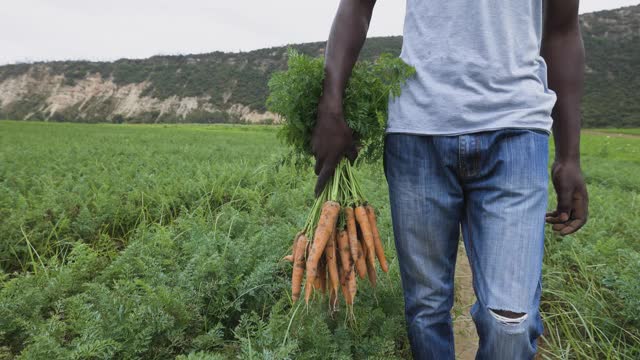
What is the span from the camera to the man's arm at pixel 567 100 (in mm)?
1469

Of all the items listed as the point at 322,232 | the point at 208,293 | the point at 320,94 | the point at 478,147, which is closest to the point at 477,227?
the point at 478,147

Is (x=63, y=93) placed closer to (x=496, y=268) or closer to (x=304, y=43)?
(x=304, y=43)

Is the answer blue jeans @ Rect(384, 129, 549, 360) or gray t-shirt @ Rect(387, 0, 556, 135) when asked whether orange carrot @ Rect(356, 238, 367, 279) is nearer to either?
blue jeans @ Rect(384, 129, 549, 360)

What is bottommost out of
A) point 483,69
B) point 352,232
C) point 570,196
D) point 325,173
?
point 352,232

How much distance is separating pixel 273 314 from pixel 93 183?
402cm

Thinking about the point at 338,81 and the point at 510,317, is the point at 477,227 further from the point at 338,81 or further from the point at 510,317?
the point at 338,81

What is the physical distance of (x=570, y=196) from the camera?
1493 mm

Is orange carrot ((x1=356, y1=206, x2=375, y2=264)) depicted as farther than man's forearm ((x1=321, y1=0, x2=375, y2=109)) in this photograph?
Yes

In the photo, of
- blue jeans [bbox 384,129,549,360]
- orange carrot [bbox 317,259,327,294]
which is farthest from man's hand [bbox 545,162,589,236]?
orange carrot [bbox 317,259,327,294]

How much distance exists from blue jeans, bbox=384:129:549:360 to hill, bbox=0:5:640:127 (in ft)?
173

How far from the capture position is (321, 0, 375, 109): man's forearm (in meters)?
1.48

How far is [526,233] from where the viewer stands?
1.26m

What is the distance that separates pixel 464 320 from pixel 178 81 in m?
67.8

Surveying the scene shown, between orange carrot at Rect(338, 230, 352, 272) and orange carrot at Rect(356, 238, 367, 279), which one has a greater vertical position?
orange carrot at Rect(338, 230, 352, 272)
